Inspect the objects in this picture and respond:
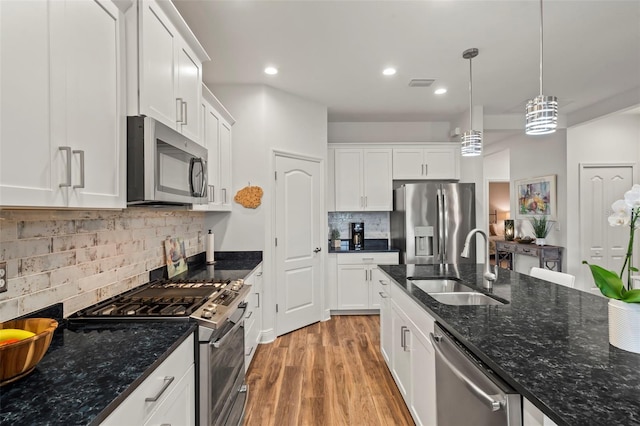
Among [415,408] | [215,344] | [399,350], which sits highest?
[215,344]

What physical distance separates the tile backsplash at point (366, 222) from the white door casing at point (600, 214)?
116 inches

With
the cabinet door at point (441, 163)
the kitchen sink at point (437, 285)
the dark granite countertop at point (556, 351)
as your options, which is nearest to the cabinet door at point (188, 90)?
the dark granite countertop at point (556, 351)

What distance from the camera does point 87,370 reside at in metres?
A: 1.04

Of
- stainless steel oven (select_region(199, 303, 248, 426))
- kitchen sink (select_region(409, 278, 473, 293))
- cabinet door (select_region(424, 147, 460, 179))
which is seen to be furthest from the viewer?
cabinet door (select_region(424, 147, 460, 179))

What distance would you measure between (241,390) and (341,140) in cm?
393

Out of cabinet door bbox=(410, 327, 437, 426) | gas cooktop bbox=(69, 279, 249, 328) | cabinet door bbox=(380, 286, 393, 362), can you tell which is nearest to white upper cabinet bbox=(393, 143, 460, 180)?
cabinet door bbox=(380, 286, 393, 362)

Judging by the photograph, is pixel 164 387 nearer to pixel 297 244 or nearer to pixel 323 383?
pixel 323 383

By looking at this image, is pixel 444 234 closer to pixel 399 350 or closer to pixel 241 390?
pixel 399 350

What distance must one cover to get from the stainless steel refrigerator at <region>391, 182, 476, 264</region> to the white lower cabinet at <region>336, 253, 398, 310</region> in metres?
0.45

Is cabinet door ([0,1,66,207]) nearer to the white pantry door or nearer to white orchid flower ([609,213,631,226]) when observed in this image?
white orchid flower ([609,213,631,226])

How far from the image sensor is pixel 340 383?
2.67 metres

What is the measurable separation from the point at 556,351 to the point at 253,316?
240 centimetres

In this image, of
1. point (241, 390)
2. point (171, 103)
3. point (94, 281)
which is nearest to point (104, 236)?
point (94, 281)

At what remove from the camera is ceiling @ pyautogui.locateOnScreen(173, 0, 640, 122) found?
2316mm
